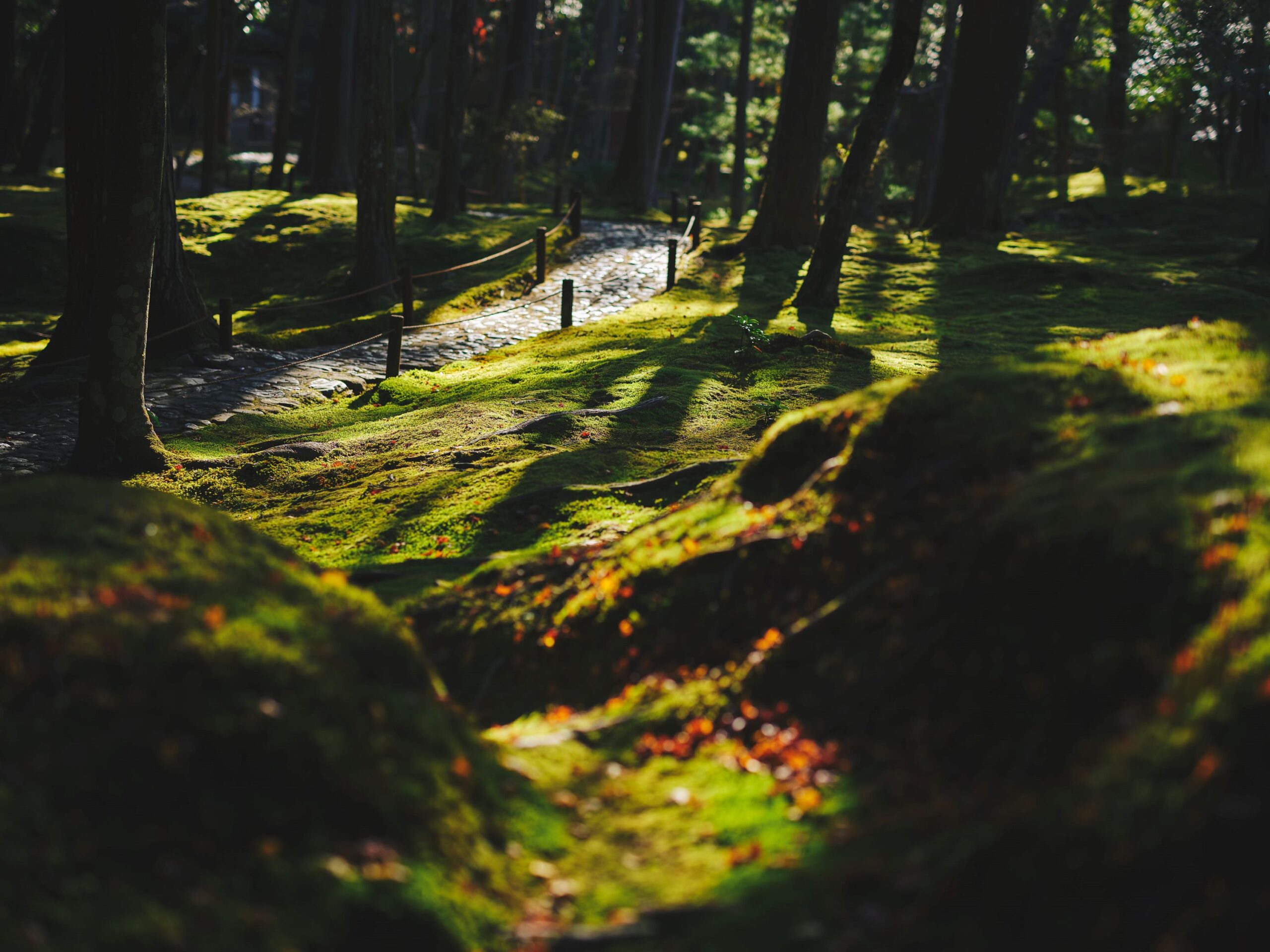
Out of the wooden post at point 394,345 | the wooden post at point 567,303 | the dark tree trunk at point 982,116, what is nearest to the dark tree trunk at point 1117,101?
the dark tree trunk at point 982,116

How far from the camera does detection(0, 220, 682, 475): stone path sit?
10.9 m

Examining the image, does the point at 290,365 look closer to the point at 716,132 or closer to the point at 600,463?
the point at 600,463

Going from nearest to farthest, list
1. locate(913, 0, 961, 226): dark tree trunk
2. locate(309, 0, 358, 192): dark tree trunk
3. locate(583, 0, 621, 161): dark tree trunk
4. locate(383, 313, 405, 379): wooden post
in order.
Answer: locate(383, 313, 405, 379): wooden post, locate(913, 0, 961, 226): dark tree trunk, locate(309, 0, 358, 192): dark tree trunk, locate(583, 0, 621, 161): dark tree trunk

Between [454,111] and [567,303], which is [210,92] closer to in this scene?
[454,111]

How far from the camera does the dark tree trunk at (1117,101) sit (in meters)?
28.7

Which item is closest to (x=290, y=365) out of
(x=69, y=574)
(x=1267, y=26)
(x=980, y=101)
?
(x=69, y=574)

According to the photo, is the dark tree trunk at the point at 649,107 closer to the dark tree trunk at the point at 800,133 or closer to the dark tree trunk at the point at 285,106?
the dark tree trunk at the point at 800,133

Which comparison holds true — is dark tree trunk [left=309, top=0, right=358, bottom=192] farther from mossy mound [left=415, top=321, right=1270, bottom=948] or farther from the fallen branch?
mossy mound [left=415, top=321, right=1270, bottom=948]

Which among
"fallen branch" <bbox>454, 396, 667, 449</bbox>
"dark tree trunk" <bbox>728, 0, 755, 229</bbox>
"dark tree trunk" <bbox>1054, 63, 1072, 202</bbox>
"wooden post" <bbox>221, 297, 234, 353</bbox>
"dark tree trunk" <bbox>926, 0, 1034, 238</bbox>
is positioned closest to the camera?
"fallen branch" <bbox>454, 396, 667, 449</bbox>

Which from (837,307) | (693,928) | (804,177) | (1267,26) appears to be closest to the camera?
(693,928)

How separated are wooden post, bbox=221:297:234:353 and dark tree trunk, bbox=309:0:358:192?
17251 millimetres

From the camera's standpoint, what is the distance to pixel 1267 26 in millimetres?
24391

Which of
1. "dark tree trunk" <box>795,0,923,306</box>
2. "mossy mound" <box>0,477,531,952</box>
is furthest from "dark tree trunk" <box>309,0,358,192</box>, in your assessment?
"mossy mound" <box>0,477,531,952</box>

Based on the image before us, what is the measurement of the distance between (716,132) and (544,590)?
34.0 m
